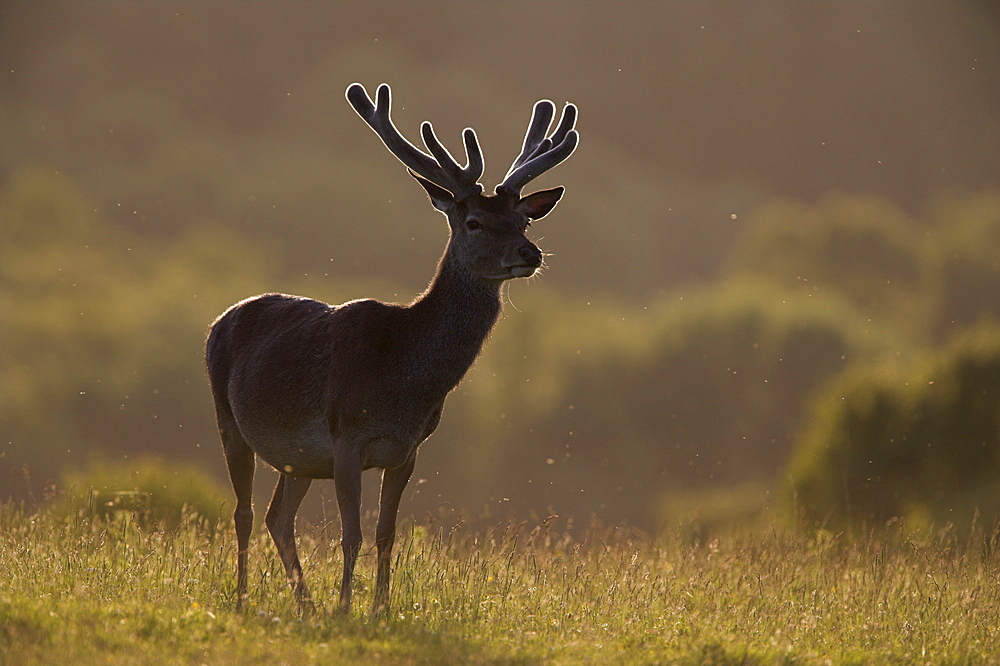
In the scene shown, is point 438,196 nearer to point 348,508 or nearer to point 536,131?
point 536,131

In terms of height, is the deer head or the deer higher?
the deer head

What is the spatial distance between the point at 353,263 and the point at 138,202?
34.7m

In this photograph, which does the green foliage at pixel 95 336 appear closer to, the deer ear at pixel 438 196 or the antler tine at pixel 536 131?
the antler tine at pixel 536 131

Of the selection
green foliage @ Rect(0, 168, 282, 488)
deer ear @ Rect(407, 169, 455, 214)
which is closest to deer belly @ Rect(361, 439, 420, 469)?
deer ear @ Rect(407, 169, 455, 214)

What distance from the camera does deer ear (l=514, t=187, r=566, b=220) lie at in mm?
8617

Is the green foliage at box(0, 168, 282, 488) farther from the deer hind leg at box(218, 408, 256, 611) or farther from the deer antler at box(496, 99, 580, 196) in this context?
the deer antler at box(496, 99, 580, 196)

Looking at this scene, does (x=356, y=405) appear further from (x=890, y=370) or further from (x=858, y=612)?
(x=890, y=370)

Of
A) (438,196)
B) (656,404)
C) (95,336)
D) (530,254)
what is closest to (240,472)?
(438,196)

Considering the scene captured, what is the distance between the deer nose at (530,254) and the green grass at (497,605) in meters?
2.22

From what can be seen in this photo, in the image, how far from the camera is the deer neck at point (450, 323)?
315 inches

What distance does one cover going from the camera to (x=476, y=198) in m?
8.34

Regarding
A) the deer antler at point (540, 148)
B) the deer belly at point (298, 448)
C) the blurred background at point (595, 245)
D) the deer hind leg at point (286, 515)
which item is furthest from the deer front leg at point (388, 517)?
the deer antler at point (540, 148)

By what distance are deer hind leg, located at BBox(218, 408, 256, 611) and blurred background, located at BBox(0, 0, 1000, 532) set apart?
0.84 m

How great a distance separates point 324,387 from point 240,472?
1405mm
